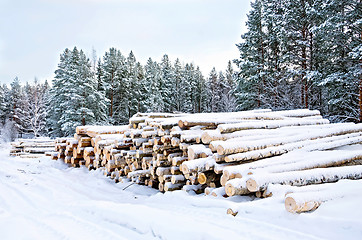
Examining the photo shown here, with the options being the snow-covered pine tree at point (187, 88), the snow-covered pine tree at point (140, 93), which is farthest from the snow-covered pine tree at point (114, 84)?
the snow-covered pine tree at point (187, 88)

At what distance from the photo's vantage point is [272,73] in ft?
63.7

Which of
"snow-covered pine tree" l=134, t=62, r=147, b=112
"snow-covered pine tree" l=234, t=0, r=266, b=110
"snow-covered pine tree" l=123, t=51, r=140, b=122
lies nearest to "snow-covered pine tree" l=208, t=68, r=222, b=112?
"snow-covered pine tree" l=134, t=62, r=147, b=112

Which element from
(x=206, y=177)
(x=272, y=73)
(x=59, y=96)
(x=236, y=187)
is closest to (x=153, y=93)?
(x=59, y=96)

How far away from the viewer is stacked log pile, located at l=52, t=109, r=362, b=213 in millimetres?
4047

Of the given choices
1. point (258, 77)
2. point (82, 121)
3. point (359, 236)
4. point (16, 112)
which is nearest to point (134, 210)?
point (359, 236)

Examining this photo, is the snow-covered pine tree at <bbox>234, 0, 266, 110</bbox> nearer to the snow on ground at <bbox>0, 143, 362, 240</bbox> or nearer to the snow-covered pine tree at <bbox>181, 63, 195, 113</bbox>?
the snow on ground at <bbox>0, 143, 362, 240</bbox>

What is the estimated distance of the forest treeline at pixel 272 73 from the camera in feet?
41.6

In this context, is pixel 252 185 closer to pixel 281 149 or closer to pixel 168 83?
pixel 281 149

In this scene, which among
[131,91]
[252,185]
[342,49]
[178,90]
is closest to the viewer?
[252,185]

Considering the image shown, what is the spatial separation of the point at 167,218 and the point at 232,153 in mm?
1870

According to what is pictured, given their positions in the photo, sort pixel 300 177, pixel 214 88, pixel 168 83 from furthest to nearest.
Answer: pixel 214 88 < pixel 168 83 < pixel 300 177

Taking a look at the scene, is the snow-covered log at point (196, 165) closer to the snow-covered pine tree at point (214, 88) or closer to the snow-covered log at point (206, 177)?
the snow-covered log at point (206, 177)

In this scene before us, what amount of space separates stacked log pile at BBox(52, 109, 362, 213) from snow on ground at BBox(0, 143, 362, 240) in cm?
49

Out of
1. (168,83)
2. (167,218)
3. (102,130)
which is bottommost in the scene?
(167,218)
